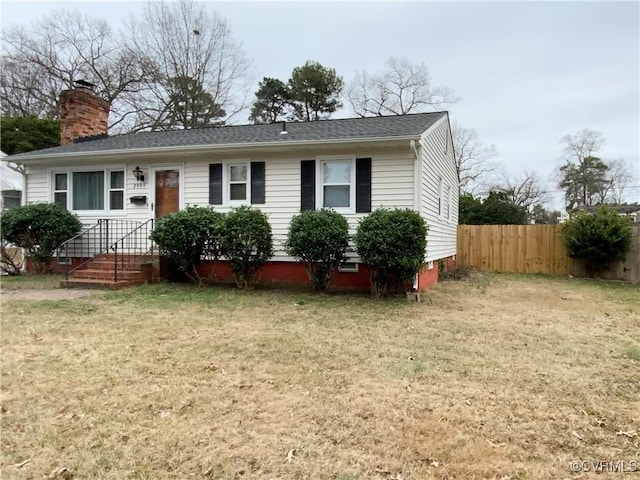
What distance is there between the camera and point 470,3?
11.6 meters

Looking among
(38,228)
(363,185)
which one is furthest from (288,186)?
(38,228)

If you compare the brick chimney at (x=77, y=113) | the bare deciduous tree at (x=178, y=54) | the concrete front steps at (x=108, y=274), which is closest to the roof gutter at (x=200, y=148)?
the brick chimney at (x=77, y=113)

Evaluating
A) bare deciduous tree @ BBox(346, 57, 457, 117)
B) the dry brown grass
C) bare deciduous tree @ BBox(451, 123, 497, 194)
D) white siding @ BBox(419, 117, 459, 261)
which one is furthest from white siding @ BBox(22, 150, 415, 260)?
bare deciduous tree @ BBox(451, 123, 497, 194)

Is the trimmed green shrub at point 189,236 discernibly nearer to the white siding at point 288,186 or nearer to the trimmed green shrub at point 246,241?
the trimmed green shrub at point 246,241

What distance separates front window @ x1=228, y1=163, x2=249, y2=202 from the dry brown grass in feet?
13.4

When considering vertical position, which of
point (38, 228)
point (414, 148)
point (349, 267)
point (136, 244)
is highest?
point (414, 148)

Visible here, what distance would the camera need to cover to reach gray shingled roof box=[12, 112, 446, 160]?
28.2 feet

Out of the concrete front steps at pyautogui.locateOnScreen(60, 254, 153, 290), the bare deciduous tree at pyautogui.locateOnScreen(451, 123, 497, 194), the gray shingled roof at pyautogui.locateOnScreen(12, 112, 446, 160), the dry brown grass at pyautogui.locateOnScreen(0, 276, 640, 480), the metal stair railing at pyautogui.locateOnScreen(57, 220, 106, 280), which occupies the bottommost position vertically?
the dry brown grass at pyautogui.locateOnScreen(0, 276, 640, 480)

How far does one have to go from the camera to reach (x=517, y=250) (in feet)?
46.2

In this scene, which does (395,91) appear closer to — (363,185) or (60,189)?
(363,185)

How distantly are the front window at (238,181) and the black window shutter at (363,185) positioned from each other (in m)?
2.65

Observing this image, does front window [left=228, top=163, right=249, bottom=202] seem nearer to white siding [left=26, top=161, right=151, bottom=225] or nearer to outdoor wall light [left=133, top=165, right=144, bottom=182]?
white siding [left=26, top=161, right=151, bottom=225]

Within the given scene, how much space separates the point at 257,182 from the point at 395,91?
71.1 feet

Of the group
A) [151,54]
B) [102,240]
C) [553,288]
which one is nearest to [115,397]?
[102,240]
